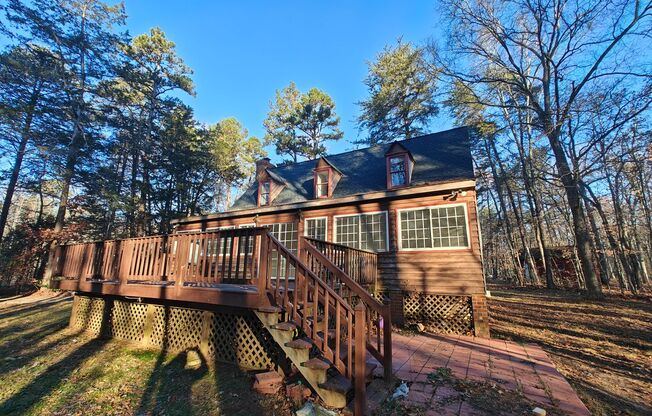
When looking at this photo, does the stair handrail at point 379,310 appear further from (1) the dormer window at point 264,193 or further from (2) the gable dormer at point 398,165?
(1) the dormer window at point 264,193

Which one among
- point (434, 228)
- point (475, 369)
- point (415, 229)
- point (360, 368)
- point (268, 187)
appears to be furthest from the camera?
point (268, 187)

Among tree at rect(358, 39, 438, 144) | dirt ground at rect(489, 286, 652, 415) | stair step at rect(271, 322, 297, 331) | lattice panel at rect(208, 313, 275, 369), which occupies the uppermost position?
tree at rect(358, 39, 438, 144)

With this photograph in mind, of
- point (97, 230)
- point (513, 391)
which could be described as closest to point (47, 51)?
point (97, 230)

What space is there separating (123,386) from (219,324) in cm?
156

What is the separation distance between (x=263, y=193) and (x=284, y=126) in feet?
44.9

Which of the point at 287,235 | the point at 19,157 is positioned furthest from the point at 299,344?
the point at 19,157

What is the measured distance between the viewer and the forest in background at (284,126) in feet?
34.5

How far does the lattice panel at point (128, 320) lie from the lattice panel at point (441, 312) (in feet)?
21.9

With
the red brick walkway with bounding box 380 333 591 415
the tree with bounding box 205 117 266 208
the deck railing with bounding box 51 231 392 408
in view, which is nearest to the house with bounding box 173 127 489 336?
the red brick walkway with bounding box 380 333 591 415

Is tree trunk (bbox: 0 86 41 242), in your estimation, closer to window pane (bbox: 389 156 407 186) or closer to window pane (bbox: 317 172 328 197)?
window pane (bbox: 317 172 328 197)

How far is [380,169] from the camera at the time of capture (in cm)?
1134

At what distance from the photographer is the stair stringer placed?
10.2 ft

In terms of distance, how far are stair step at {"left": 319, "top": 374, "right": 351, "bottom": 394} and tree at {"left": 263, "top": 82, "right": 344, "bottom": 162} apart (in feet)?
69.9

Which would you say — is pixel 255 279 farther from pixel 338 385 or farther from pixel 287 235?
pixel 287 235
